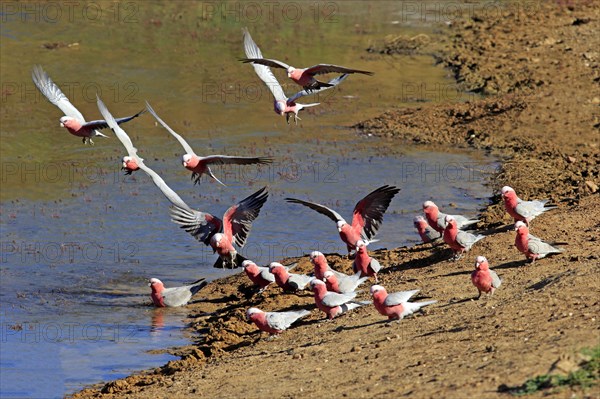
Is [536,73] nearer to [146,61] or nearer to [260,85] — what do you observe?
[260,85]

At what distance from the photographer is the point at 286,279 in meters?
14.9

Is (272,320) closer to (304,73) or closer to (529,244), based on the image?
(529,244)

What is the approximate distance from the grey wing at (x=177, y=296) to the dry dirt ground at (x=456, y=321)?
23cm

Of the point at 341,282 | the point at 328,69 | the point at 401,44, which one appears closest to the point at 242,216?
the point at 328,69

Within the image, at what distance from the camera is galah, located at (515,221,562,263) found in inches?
532

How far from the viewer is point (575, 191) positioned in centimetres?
1833

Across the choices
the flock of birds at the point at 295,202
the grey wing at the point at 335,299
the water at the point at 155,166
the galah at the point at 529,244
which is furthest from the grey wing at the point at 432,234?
the grey wing at the point at 335,299

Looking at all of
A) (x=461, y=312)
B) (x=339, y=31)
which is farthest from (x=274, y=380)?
(x=339, y=31)

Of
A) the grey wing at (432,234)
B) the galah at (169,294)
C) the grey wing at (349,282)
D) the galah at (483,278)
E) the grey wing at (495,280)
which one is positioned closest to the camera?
the galah at (483,278)

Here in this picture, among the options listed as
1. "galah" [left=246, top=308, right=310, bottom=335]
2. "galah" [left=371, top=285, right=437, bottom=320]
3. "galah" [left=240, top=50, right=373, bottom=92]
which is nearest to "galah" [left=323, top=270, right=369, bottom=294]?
"galah" [left=246, top=308, right=310, bottom=335]

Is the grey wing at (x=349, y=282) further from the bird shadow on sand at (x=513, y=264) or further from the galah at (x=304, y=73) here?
the galah at (x=304, y=73)

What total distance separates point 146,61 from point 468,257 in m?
16.1

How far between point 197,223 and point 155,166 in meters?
6.35

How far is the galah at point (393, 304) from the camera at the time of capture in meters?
12.1
